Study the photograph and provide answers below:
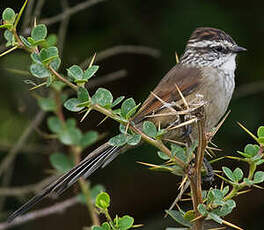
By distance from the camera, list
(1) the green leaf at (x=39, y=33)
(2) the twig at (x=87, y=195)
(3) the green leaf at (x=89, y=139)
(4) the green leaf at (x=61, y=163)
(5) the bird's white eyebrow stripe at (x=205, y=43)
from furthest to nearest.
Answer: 1. (5) the bird's white eyebrow stripe at (x=205, y=43)
2. (4) the green leaf at (x=61, y=163)
3. (3) the green leaf at (x=89, y=139)
4. (2) the twig at (x=87, y=195)
5. (1) the green leaf at (x=39, y=33)

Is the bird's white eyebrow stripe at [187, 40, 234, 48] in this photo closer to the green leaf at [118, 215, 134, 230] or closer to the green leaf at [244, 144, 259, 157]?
the green leaf at [244, 144, 259, 157]

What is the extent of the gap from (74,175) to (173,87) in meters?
1.23

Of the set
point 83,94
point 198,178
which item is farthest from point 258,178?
point 83,94

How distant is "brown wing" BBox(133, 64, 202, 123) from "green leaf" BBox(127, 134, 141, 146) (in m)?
1.50

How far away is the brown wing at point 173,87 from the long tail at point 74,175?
455 millimetres

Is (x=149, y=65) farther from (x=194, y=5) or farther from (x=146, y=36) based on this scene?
(x=194, y=5)

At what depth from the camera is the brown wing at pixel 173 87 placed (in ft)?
13.3

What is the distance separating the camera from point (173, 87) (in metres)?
4.24

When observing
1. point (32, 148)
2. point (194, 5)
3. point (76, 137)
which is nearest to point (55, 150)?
point (32, 148)

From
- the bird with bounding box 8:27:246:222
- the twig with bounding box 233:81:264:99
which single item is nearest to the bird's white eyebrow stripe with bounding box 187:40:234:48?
the bird with bounding box 8:27:246:222

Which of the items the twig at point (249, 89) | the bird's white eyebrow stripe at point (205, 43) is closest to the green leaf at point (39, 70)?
the bird's white eyebrow stripe at point (205, 43)

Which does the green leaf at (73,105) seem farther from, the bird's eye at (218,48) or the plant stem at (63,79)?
the bird's eye at (218,48)

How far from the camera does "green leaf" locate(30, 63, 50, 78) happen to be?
2.43 meters

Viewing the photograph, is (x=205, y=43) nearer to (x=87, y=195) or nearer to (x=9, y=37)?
(x=87, y=195)
